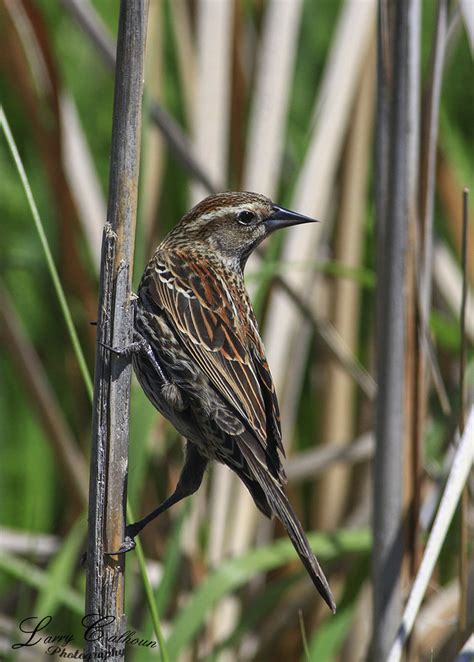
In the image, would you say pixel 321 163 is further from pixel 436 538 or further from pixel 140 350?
pixel 436 538

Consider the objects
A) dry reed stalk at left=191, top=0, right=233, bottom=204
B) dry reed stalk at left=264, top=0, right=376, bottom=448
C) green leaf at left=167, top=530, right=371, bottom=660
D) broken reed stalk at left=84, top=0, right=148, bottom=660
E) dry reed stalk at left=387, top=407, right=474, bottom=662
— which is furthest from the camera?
dry reed stalk at left=191, top=0, right=233, bottom=204

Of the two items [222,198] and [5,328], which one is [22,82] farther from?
[222,198]

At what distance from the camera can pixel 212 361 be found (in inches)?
82.4

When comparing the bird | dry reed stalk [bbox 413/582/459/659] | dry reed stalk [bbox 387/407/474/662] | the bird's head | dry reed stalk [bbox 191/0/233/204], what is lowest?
dry reed stalk [bbox 413/582/459/659]

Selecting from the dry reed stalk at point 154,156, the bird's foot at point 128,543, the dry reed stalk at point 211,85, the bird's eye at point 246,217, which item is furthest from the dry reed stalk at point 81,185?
the bird's foot at point 128,543

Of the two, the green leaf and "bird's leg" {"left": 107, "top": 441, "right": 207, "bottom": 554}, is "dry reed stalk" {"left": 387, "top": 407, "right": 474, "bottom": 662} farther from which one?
the green leaf

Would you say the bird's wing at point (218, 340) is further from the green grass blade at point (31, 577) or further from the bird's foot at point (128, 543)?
the green grass blade at point (31, 577)

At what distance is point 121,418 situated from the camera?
1629 millimetres

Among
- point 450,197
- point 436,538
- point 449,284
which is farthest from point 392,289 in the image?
point 450,197

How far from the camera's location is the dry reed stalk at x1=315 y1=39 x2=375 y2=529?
11.1 feet

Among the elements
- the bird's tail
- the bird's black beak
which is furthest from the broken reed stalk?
the bird's black beak

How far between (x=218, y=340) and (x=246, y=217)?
0.37 meters

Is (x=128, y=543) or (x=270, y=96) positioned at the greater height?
(x=270, y=96)

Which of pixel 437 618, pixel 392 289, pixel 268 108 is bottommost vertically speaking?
pixel 437 618
